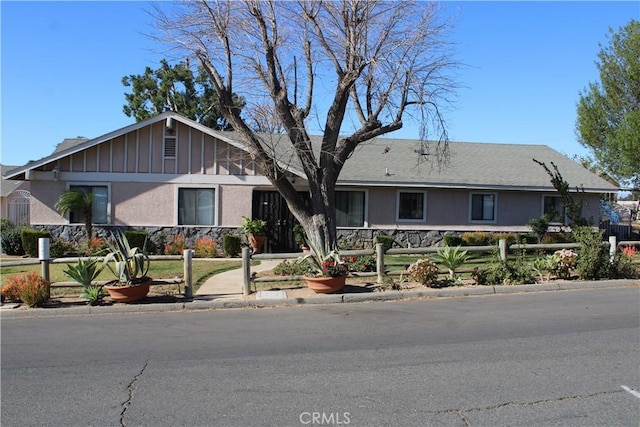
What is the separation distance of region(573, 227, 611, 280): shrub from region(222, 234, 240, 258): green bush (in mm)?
10389

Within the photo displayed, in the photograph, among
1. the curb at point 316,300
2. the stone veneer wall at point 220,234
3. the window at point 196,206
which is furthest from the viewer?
the window at point 196,206

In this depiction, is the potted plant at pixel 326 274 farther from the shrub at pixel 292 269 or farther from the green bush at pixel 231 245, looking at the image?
the green bush at pixel 231 245

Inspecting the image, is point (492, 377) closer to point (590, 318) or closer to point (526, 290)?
point (590, 318)

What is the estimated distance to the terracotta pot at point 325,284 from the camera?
36.2 feet

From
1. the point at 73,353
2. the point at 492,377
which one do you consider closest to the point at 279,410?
the point at 492,377

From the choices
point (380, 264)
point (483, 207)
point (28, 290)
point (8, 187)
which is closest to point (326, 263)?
point (380, 264)

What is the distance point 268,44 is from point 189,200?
25.9 ft

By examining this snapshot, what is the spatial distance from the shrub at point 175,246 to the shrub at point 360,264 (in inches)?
274

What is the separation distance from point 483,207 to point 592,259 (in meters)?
8.26

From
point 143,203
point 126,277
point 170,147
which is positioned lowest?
point 126,277

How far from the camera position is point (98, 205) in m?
18.7

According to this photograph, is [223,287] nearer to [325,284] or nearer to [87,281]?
[325,284]

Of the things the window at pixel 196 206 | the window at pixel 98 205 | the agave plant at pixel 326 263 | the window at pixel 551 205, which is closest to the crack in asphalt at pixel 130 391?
the agave plant at pixel 326 263

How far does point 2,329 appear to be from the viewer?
8.58 meters
